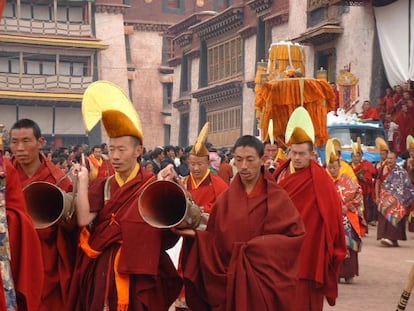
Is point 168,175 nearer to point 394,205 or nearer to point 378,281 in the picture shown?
point 378,281

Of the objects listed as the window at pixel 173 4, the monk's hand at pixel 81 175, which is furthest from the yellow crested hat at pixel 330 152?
the window at pixel 173 4

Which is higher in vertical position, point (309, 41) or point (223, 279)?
point (309, 41)

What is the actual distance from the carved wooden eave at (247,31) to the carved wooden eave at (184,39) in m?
5.32

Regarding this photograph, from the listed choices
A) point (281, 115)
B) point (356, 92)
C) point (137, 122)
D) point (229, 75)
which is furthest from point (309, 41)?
point (137, 122)

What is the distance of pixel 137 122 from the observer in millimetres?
4770

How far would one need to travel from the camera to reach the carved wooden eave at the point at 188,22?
3567 centimetres

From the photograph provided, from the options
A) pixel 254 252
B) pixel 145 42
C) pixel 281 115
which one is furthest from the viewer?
pixel 145 42

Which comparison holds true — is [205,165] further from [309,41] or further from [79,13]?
[79,13]

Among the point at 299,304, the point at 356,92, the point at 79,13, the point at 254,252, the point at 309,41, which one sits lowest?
the point at 299,304

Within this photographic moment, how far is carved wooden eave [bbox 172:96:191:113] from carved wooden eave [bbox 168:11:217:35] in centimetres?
301

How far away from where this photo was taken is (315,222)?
621 centimetres

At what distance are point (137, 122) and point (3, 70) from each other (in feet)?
101

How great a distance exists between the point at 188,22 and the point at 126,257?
1273 inches

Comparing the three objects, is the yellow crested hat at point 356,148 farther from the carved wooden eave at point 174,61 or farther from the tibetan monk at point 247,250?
the carved wooden eave at point 174,61
